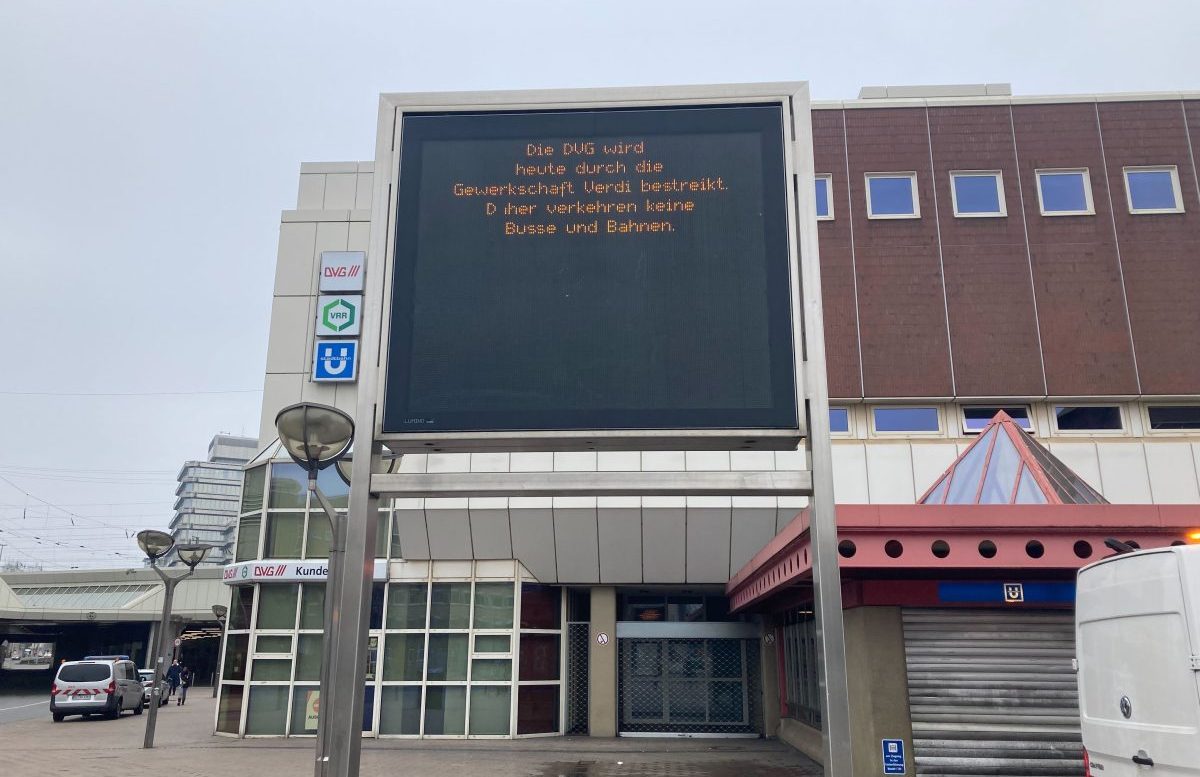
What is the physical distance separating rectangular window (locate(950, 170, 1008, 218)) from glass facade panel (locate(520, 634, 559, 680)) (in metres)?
13.1

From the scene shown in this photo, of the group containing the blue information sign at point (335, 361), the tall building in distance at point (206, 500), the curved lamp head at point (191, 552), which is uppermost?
the tall building in distance at point (206, 500)

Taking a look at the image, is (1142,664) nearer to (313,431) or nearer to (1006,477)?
(1006,477)

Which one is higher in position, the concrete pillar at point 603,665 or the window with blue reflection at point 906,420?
the window with blue reflection at point 906,420

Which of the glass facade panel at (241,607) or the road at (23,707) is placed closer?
the glass facade panel at (241,607)

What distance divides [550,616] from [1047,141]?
50.4 feet

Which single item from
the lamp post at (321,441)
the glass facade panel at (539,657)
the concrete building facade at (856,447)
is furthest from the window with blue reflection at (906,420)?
the lamp post at (321,441)

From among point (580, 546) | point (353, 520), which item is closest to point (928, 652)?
point (353, 520)

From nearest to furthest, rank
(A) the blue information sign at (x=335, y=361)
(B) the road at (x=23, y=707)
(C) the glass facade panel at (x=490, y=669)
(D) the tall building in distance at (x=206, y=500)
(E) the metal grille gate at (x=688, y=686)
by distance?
(C) the glass facade panel at (x=490, y=669) → (E) the metal grille gate at (x=688, y=686) → (A) the blue information sign at (x=335, y=361) → (B) the road at (x=23, y=707) → (D) the tall building in distance at (x=206, y=500)

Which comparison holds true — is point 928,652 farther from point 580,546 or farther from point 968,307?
point 968,307

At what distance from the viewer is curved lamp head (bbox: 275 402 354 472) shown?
7949 millimetres

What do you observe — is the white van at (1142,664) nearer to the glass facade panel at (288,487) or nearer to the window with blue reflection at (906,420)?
the window with blue reflection at (906,420)

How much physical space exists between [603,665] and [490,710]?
8.63ft

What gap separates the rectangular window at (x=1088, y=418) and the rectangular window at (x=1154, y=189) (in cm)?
444

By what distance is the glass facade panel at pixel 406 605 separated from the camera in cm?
1936
